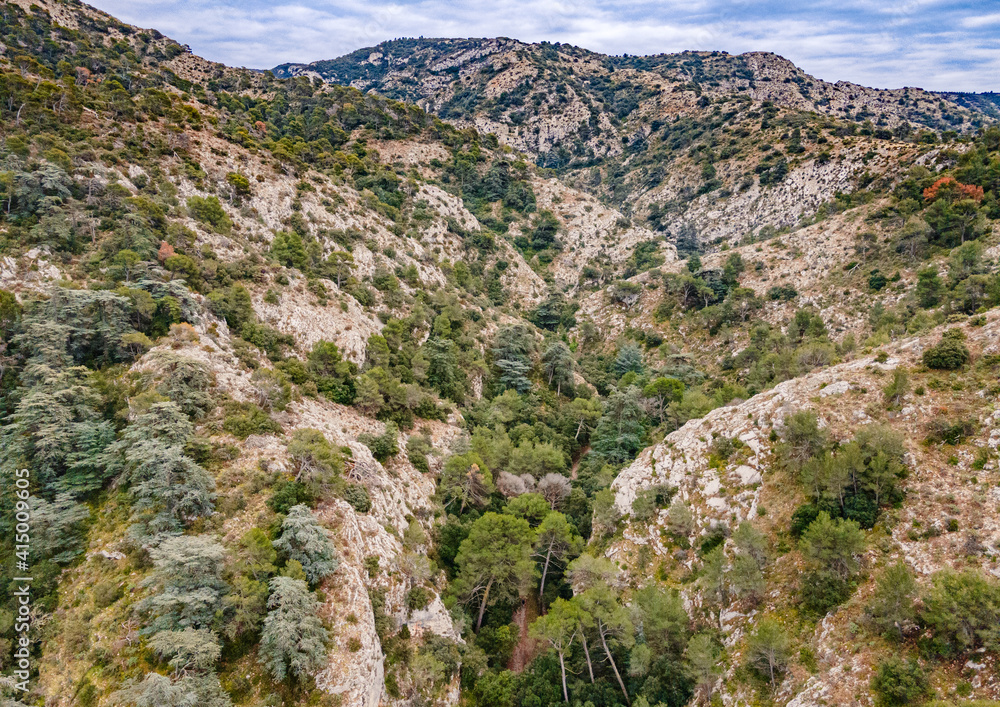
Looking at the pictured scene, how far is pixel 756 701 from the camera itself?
22344 millimetres

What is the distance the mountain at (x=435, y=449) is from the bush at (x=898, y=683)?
10 centimetres

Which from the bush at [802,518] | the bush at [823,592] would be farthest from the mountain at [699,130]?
the bush at [823,592]

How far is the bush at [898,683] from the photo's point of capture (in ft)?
59.5

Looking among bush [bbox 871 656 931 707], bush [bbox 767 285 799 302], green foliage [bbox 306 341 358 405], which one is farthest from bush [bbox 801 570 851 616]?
bush [bbox 767 285 799 302]

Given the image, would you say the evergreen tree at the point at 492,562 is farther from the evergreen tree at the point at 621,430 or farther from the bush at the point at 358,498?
the evergreen tree at the point at 621,430

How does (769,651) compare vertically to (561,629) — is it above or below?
above

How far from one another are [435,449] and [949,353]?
38.3 m

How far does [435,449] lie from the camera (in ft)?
134

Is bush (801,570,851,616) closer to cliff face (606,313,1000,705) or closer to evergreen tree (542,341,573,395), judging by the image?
cliff face (606,313,1000,705)

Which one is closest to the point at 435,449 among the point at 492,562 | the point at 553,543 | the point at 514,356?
the point at 492,562

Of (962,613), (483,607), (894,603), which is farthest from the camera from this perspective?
(483,607)

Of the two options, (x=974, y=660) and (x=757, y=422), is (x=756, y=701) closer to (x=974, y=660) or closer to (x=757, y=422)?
(x=974, y=660)

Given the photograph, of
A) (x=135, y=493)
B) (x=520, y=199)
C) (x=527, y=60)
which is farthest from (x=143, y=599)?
(x=527, y=60)

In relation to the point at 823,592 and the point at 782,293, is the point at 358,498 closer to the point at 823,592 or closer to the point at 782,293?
the point at 823,592
